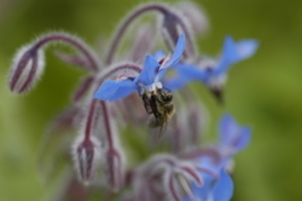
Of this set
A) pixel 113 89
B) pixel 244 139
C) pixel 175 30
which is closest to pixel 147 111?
pixel 113 89

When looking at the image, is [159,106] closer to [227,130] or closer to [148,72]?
[148,72]

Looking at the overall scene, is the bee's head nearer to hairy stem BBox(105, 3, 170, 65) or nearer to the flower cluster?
the flower cluster

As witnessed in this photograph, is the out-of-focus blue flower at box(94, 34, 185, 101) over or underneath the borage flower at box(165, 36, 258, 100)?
underneath

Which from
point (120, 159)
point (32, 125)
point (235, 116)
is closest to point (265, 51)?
point (235, 116)

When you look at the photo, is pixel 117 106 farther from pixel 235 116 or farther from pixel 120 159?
pixel 235 116

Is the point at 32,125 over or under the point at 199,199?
over

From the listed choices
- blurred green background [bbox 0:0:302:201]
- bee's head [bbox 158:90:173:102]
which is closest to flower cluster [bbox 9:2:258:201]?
bee's head [bbox 158:90:173:102]

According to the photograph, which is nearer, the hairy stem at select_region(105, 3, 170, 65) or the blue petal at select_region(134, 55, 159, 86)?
the blue petal at select_region(134, 55, 159, 86)
